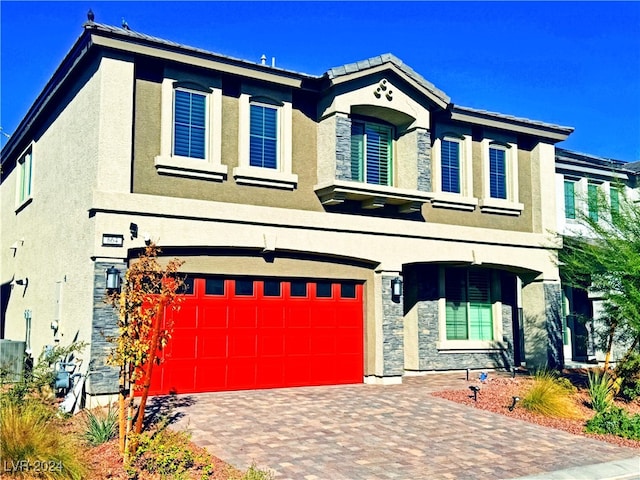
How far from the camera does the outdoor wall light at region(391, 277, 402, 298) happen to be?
16.2 meters

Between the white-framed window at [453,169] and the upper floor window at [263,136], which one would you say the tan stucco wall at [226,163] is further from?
the white-framed window at [453,169]

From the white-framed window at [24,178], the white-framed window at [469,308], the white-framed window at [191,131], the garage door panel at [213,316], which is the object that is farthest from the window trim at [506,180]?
the white-framed window at [24,178]

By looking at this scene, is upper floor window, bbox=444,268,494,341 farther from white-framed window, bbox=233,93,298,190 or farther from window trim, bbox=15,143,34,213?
window trim, bbox=15,143,34,213

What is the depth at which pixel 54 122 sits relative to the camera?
1669 centimetres

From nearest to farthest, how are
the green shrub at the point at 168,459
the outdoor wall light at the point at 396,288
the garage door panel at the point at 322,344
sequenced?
1. the green shrub at the point at 168,459
2. the garage door panel at the point at 322,344
3. the outdoor wall light at the point at 396,288

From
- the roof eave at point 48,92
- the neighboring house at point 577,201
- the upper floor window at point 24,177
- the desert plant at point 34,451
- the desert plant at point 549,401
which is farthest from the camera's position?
the neighboring house at point 577,201

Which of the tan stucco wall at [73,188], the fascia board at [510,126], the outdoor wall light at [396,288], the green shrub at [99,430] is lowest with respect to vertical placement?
the green shrub at [99,430]

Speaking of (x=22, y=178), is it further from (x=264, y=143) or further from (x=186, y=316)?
(x=186, y=316)

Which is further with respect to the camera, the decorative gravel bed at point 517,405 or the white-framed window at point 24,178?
the white-framed window at point 24,178

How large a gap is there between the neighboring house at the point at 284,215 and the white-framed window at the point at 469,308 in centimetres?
6

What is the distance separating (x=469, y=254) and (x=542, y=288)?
2.95 m

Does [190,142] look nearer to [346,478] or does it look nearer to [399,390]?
[399,390]

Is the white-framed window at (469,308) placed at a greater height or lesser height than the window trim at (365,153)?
lesser

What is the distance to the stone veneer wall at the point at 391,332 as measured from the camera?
1591 cm
